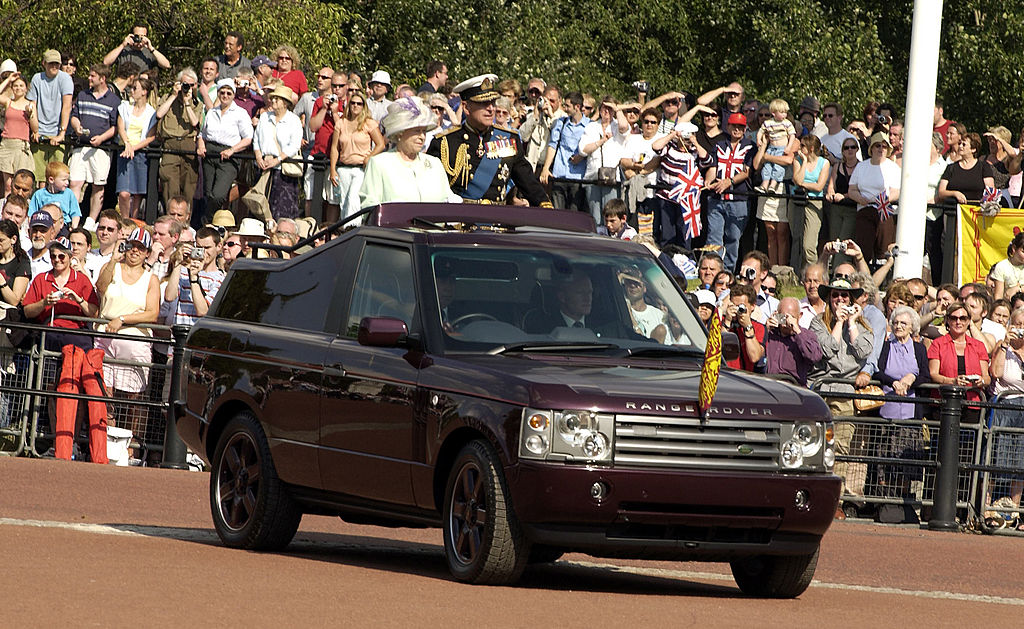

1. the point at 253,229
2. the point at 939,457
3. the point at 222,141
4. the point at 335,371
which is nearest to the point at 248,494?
the point at 335,371

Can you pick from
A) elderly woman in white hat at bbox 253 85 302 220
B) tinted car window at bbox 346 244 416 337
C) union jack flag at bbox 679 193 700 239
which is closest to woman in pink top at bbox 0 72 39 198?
elderly woman in white hat at bbox 253 85 302 220

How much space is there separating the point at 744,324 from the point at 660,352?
6240 millimetres

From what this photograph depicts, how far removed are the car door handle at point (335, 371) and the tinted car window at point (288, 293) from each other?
16.6 inches

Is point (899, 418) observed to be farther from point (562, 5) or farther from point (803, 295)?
point (562, 5)

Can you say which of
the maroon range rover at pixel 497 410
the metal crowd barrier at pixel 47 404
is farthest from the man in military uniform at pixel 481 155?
the metal crowd barrier at pixel 47 404

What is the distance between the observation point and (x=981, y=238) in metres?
22.8

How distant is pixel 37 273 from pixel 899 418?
7.97 metres

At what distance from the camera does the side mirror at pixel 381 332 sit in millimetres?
9844

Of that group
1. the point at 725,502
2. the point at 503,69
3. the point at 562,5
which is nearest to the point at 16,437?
the point at 725,502

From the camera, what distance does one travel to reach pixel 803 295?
22234 mm

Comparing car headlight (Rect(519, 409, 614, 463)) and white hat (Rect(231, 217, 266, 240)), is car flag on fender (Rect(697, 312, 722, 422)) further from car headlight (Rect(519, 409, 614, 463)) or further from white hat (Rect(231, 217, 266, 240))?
white hat (Rect(231, 217, 266, 240))

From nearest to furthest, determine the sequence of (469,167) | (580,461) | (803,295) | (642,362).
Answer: (580,461) < (642,362) < (469,167) < (803,295)

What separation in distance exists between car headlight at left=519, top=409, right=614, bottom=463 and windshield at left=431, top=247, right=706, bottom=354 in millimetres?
877

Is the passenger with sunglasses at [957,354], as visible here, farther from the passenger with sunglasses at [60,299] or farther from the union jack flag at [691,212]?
the passenger with sunglasses at [60,299]
